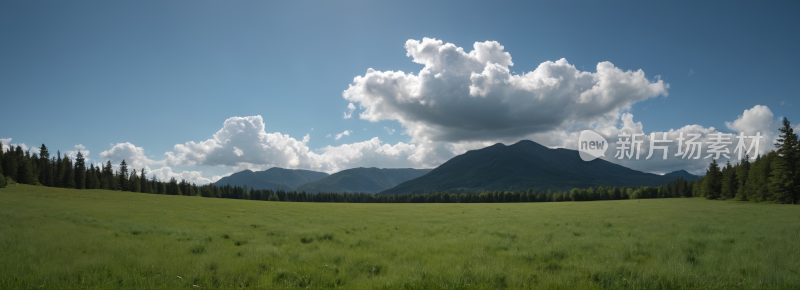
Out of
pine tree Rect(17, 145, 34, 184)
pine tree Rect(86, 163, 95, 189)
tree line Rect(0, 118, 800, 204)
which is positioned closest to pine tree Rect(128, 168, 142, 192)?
tree line Rect(0, 118, 800, 204)

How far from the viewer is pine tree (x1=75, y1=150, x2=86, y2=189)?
10362cm

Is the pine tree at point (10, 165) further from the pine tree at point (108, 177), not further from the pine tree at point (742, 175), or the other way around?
the pine tree at point (742, 175)

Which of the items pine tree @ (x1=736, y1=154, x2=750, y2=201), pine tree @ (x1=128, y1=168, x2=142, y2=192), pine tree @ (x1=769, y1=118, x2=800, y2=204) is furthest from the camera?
pine tree @ (x1=128, y1=168, x2=142, y2=192)

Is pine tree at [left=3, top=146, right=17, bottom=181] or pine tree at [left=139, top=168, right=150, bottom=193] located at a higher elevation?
pine tree at [left=3, top=146, right=17, bottom=181]

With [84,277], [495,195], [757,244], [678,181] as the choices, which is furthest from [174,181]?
[678,181]

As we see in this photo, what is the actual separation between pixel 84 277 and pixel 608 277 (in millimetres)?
13480

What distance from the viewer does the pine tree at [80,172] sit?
340 ft

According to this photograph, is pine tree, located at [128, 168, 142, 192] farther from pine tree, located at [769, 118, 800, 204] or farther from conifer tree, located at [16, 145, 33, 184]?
pine tree, located at [769, 118, 800, 204]

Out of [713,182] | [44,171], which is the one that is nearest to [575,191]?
[713,182]

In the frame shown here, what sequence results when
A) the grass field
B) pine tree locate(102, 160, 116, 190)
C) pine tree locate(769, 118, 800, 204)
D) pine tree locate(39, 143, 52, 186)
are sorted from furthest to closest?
pine tree locate(102, 160, 116, 190)
pine tree locate(39, 143, 52, 186)
pine tree locate(769, 118, 800, 204)
the grass field

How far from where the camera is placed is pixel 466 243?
43.3ft

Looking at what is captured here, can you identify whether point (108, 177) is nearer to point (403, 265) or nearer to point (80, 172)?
point (80, 172)

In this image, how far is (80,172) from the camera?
10544 cm

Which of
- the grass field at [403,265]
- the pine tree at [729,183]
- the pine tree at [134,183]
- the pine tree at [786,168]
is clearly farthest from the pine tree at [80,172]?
the pine tree at [729,183]
